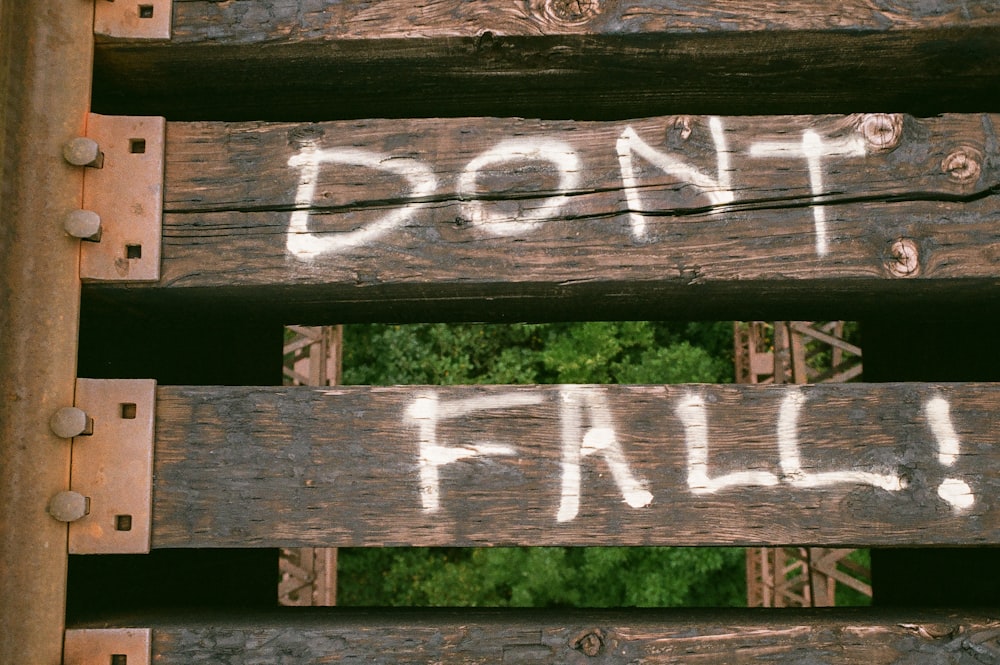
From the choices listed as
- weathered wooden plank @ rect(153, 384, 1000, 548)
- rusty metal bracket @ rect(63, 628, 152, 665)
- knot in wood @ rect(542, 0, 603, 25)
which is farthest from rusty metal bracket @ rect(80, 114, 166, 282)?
knot in wood @ rect(542, 0, 603, 25)

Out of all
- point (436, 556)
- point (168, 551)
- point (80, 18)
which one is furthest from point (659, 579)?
point (80, 18)

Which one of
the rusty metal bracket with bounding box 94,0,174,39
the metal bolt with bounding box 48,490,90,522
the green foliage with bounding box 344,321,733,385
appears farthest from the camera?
the green foliage with bounding box 344,321,733,385

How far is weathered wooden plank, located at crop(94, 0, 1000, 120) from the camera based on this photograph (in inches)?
66.7

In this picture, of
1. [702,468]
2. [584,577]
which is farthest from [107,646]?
[584,577]

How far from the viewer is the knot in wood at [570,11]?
169 centimetres

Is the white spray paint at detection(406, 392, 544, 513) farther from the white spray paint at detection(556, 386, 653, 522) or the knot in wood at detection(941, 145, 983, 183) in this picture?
the knot in wood at detection(941, 145, 983, 183)

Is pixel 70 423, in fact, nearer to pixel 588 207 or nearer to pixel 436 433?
pixel 436 433

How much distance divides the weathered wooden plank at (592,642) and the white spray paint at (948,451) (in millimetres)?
311

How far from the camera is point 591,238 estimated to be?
1670 millimetres

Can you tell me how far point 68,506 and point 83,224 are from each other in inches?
26.4

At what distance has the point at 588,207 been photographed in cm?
167

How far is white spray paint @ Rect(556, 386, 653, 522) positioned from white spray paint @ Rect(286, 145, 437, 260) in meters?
0.60

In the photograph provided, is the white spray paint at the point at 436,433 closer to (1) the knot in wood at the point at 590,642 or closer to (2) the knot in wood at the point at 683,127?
(1) the knot in wood at the point at 590,642

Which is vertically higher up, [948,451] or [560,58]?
[560,58]
